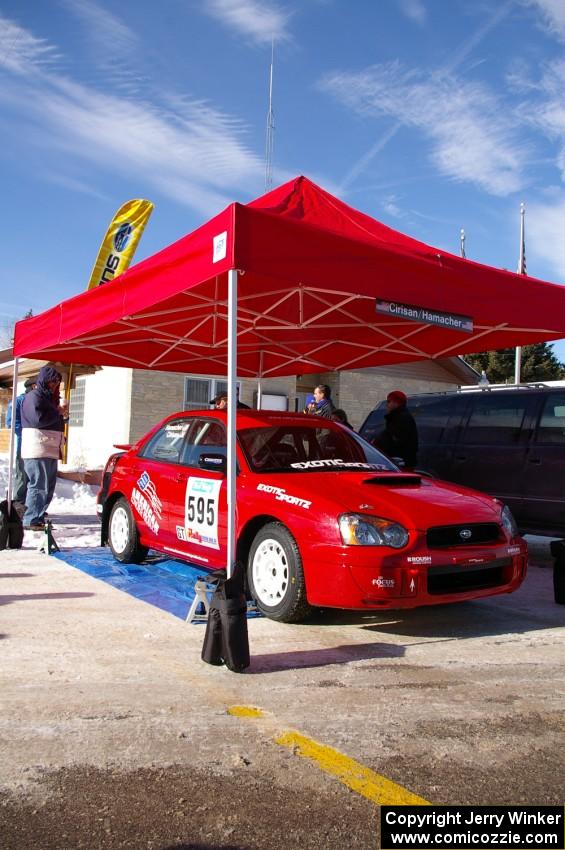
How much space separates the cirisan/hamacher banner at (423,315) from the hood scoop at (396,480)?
1179 millimetres

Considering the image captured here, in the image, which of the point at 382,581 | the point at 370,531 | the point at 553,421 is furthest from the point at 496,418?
the point at 382,581

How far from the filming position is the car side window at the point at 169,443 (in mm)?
6668

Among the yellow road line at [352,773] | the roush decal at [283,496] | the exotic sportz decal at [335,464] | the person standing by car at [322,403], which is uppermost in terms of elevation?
the person standing by car at [322,403]

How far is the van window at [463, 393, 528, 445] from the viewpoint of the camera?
8.35m

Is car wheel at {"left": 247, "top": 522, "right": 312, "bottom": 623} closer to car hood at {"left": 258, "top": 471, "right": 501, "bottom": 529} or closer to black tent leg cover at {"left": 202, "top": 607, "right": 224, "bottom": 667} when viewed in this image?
car hood at {"left": 258, "top": 471, "right": 501, "bottom": 529}

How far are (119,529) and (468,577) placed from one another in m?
3.60

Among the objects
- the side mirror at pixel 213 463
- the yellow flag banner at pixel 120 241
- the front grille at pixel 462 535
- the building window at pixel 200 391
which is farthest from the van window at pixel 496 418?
the building window at pixel 200 391

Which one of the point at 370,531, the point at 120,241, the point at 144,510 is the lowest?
the point at 144,510

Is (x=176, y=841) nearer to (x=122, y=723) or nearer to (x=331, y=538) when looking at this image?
(x=122, y=723)

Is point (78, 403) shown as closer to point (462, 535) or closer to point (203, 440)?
point (203, 440)

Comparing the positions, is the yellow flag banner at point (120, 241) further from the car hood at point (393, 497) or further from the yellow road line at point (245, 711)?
the yellow road line at point (245, 711)

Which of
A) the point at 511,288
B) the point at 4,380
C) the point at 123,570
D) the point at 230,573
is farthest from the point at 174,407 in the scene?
the point at 230,573

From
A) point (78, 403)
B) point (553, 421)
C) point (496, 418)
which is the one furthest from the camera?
point (78, 403)

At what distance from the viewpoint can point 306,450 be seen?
20.4ft
